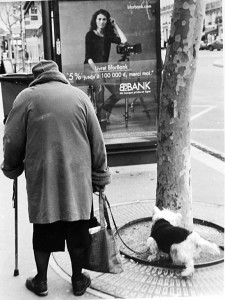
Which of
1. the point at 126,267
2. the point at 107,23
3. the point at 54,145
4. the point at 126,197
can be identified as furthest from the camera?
the point at 107,23

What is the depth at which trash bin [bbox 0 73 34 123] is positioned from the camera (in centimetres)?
970

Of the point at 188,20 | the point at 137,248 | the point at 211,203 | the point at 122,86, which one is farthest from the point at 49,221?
the point at 122,86

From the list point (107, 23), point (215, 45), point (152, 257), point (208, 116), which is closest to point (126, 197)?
point (152, 257)

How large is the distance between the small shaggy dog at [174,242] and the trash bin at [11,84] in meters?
6.43

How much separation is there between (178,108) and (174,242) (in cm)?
122

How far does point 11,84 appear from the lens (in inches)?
393

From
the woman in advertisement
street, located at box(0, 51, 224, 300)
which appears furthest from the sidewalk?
the woman in advertisement

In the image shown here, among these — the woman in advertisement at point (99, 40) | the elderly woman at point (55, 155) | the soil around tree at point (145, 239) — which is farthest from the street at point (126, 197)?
the woman in advertisement at point (99, 40)

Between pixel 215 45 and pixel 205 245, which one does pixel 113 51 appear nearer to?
pixel 205 245

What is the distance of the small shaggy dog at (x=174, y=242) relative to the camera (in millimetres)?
3490

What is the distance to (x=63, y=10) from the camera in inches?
236

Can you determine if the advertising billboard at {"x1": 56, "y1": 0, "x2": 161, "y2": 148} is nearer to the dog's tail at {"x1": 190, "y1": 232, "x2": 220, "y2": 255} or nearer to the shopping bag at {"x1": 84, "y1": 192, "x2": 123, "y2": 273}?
the dog's tail at {"x1": 190, "y1": 232, "x2": 220, "y2": 255}

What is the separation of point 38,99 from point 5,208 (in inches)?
103

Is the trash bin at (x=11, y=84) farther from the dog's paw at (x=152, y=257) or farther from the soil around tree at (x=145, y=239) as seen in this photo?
the dog's paw at (x=152, y=257)
